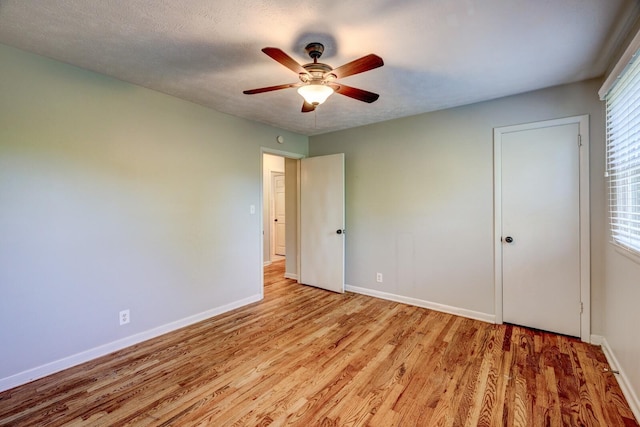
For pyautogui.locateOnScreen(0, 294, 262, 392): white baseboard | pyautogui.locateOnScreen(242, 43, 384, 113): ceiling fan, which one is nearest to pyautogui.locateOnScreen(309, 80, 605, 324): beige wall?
pyautogui.locateOnScreen(242, 43, 384, 113): ceiling fan

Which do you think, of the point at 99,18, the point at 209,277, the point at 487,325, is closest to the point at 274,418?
the point at 209,277

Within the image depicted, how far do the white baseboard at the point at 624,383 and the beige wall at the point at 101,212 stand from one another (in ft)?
11.2

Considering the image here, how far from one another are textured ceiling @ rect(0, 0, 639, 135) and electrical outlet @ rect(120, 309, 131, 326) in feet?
6.72

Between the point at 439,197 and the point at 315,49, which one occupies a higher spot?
the point at 315,49

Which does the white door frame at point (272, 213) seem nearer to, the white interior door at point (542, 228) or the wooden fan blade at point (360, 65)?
the white interior door at point (542, 228)

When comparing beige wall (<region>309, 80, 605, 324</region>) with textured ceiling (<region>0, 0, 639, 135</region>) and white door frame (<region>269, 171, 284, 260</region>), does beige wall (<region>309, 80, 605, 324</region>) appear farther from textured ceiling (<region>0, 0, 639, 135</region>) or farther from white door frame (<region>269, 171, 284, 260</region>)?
white door frame (<region>269, 171, 284, 260</region>)

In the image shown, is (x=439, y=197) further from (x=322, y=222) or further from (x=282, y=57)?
(x=282, y=57)

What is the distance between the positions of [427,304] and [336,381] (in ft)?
6.00

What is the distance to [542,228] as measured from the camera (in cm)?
273

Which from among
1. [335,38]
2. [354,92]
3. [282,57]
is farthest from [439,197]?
[282,57]

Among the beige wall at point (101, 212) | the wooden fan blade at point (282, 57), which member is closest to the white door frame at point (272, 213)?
the beige wall at point (101, 212)

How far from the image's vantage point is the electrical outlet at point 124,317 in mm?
2537

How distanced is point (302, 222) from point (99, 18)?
10.7ft

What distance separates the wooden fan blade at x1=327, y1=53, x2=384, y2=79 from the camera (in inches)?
62.4
